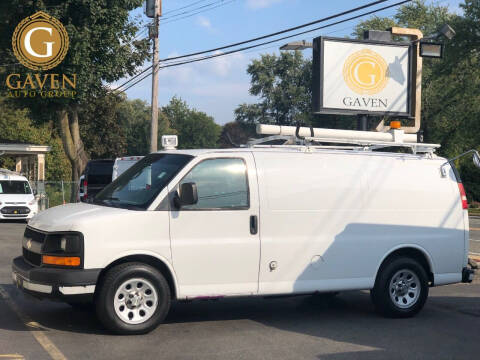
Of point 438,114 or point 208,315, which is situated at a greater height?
point 438,114

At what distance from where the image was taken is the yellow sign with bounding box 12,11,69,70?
28.8m

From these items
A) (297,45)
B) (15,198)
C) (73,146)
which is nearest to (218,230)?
(297,45)

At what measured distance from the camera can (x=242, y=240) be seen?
7.85m

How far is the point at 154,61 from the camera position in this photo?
26.8 meters

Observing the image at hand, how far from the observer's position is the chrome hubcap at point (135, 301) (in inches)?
288

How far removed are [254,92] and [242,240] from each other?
7032 centimetres

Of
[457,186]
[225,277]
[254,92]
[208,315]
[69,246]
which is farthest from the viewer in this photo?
[254,92]

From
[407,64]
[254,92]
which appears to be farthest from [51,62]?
[254,92]

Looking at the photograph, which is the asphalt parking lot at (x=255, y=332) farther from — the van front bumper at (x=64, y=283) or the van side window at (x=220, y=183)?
the van side window at (x=220, y=183)

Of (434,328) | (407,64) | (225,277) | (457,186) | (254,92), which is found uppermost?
(254,92)

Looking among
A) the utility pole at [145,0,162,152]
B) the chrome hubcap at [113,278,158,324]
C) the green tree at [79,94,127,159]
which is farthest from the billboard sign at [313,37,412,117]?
the green tree at [79,94,127,159]

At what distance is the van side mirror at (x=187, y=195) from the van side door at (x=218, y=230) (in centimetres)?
8

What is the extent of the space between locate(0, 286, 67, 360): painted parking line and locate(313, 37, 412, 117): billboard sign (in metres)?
11.8

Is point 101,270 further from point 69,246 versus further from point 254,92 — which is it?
point 254,92
